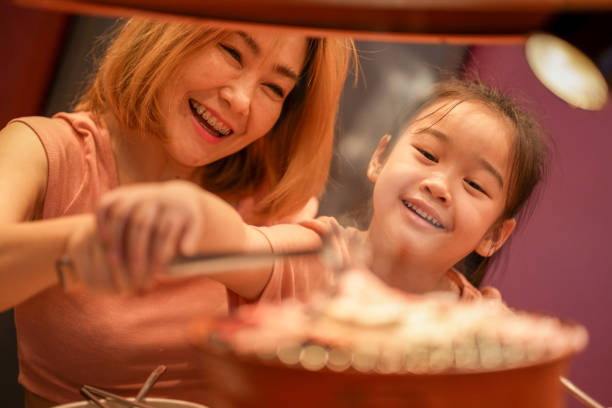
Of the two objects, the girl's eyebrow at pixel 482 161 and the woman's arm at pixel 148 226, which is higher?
the girl's eyebrow at pixel 482 161

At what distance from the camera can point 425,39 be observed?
2.11 feet

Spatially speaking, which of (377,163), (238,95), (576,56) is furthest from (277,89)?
(576,56)

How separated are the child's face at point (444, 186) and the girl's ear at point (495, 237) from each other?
0.26ft

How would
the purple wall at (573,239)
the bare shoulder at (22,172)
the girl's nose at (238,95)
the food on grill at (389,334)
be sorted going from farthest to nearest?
the purple wall at (573,239) → the girl's nose at (238,95) → the bare shoulder at (22,172) → the food on grill at (389,334)

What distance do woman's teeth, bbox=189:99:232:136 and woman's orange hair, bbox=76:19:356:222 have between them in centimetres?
7

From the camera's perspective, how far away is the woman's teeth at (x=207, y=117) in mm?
1038

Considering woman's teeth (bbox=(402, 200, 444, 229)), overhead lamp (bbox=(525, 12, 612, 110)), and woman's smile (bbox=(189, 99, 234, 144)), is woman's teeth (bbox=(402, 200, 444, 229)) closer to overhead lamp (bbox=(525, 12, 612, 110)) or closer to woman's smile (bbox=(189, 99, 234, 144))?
woman's smile (bbox=(189, 99, 234, 144))

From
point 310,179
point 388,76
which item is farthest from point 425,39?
point 388,76

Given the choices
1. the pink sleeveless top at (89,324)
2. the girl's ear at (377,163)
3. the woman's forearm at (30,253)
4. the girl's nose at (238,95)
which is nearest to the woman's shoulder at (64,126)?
the pink sleeveless top at (89,324)

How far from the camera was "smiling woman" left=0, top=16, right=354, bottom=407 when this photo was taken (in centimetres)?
101

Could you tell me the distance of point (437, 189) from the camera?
100 cm

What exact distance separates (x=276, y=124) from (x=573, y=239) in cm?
104

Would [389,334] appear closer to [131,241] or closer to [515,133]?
[131,241]

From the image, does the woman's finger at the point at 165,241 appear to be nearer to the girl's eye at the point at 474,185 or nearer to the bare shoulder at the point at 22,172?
the bare shoulder at the point at 22,172
